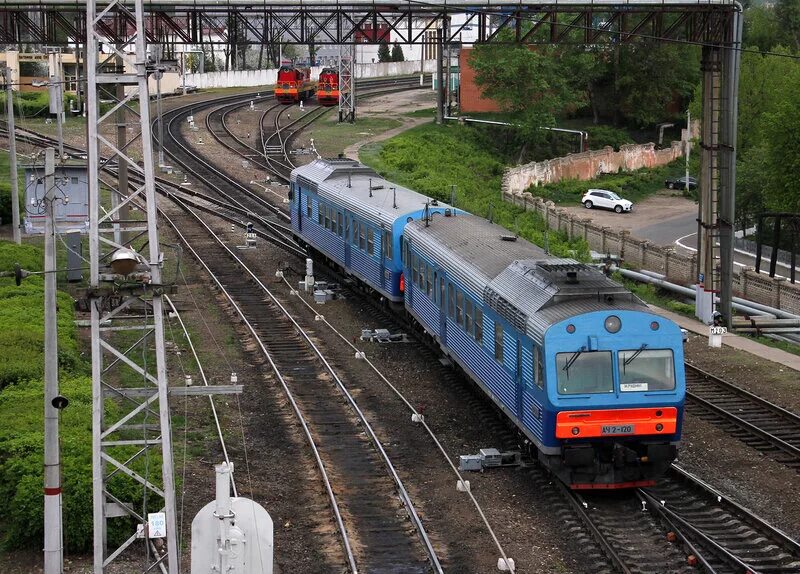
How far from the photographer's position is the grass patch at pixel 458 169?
43.0 metres

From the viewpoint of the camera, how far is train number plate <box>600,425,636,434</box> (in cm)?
1577

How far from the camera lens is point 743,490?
56.0ft

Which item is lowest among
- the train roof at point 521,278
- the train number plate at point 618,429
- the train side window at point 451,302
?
the train number plate at point 618,429

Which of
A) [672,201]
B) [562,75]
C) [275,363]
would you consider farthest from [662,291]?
[562,75]

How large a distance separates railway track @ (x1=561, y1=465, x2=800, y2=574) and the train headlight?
89.0 inches

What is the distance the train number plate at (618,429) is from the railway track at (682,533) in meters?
0.95

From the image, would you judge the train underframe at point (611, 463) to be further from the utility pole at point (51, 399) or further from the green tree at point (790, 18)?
the green tree at point (790, 18)

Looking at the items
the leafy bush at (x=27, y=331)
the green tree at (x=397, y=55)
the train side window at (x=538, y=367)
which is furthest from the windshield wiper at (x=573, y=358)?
the green tree at (x=397, y=55)

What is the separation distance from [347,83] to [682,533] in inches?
2172

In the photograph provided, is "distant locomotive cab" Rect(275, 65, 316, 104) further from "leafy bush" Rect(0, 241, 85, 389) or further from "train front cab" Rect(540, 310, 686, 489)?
"train front cab" Rect(540, 310, 686, 489)

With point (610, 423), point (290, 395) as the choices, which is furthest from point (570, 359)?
point (290, 395)

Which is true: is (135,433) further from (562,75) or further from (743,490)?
(562,75)

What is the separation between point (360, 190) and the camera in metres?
31.1

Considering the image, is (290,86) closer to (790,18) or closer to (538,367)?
(790,18)
